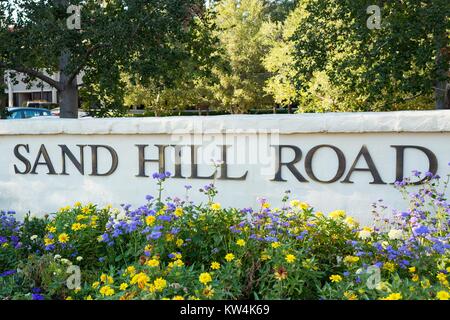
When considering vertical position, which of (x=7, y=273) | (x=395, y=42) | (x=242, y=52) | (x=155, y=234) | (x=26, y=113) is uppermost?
(x=242, y=52)

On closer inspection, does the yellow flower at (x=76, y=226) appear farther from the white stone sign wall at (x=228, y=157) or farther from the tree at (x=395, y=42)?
the tree at (x=395, y=42)

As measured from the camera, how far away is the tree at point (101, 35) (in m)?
10.3

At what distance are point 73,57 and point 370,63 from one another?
19.1 ft

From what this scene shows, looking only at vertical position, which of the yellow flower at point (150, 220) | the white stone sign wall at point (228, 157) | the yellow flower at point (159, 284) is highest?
the white stone sign wall at point (228, 157)

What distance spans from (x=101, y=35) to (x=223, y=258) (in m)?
7.97

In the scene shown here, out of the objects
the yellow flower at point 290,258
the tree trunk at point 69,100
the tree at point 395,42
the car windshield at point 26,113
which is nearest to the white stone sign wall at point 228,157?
the yellow flower at point 290,258

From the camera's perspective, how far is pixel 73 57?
11008mm

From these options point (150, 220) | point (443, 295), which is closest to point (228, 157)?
point (150, 220)

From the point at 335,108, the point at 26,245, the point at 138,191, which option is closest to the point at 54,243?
the point at 26,245

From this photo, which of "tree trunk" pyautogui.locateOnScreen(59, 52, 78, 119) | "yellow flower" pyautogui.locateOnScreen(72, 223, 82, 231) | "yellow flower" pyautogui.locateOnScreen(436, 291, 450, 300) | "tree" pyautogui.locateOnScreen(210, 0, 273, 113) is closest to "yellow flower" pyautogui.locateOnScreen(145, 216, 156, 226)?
"yellow flower" pyautogui.locateOnScreen(72, 223, 82, 231)

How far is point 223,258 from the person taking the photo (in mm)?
3221

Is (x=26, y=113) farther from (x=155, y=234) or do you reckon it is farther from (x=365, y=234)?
(x=365, y=234)

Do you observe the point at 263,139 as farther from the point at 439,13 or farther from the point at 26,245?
the point at 439,13

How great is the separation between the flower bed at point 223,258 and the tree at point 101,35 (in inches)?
273
